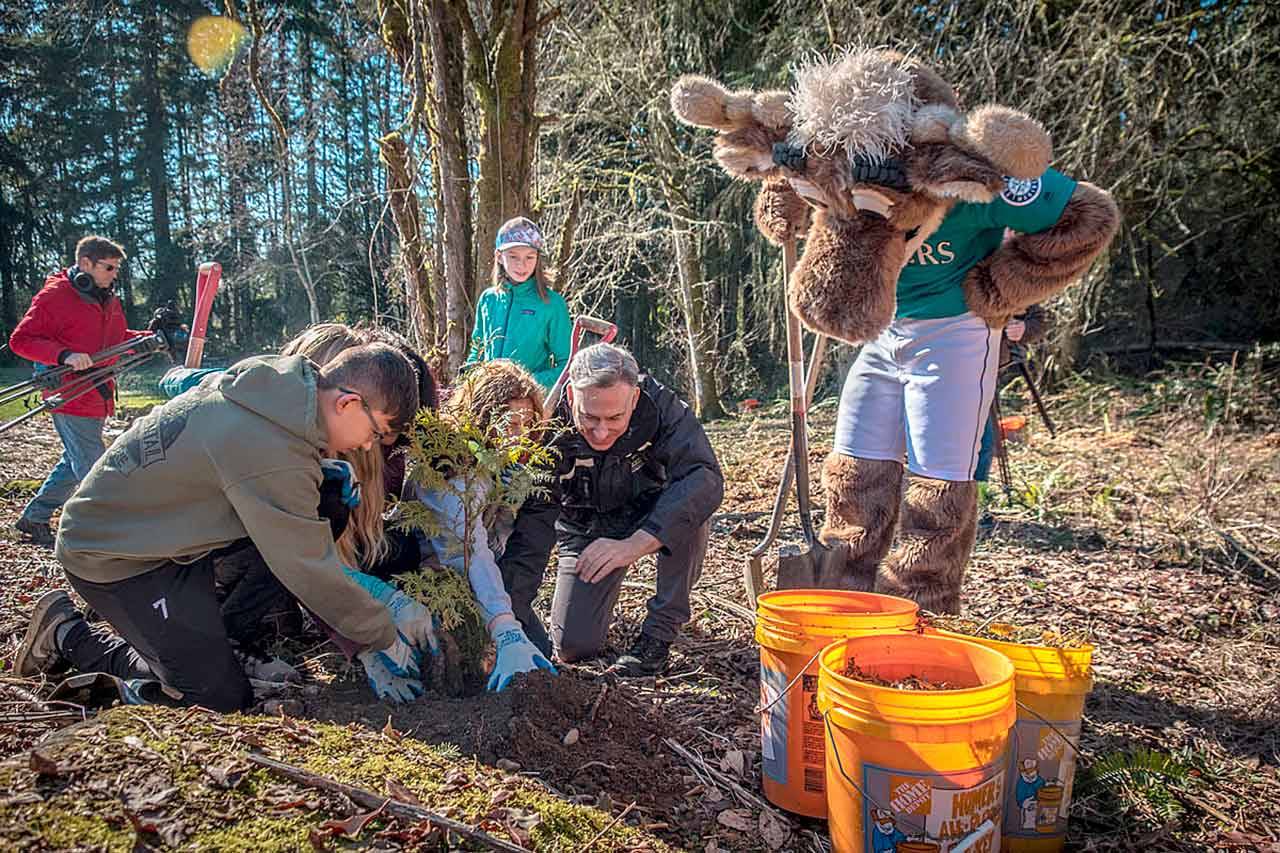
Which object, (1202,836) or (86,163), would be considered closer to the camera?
(1202,836)

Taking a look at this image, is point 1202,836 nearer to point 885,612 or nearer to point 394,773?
point 885,612

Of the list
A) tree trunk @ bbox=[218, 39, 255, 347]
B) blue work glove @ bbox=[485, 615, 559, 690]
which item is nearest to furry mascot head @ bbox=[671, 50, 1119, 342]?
blue work glove @ bbox=[485, 615, 559, 690]

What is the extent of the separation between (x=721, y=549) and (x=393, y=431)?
Result: 264 cm

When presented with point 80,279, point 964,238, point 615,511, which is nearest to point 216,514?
point 615,511

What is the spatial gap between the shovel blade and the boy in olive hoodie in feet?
4.07

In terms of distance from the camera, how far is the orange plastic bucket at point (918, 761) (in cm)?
164

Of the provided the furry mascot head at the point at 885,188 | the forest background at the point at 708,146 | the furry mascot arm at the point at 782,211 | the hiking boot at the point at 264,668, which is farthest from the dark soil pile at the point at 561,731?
the forest background at the point at 708,146

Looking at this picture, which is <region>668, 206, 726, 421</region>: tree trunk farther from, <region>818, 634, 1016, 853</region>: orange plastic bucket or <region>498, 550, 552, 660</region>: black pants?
<region>818, 634, 1016, 853</region>: orange plastic bucket

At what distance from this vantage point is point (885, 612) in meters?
2.21

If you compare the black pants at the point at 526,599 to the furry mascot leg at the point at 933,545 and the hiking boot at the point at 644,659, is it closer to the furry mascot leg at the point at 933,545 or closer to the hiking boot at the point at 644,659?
the hiking boot at the point at 644,659

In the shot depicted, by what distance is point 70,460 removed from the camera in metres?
4.89

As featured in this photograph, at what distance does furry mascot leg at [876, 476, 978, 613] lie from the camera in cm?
279

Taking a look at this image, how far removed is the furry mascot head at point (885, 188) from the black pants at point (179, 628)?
7.08 ft

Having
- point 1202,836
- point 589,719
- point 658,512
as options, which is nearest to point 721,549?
point 658,512
